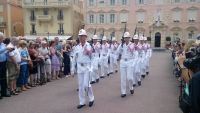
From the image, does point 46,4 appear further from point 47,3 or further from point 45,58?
point 45,58

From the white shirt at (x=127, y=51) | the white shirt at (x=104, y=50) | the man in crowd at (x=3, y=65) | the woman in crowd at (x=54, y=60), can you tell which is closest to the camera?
the man in crowd at (x=3, y=65)

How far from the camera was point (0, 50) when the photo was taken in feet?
22.9

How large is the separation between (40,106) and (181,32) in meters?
40.0

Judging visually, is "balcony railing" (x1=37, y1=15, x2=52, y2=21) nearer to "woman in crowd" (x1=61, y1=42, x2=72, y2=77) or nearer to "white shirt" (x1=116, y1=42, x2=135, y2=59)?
"woman in crowd" (x1=61, y1=42, x2=72, y2=77)

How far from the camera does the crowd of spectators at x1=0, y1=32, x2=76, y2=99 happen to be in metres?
7.46

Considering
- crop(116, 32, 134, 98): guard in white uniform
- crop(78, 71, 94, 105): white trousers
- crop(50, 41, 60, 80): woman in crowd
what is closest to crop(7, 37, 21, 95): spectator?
crop(50, 41, 60, 80): woman in crowd

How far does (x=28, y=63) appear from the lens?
850 cm

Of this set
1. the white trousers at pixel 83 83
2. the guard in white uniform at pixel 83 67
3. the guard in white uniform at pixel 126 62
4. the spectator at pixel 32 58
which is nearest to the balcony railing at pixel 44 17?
the spectator at pixel 32 58

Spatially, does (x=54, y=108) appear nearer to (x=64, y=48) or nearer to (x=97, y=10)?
(x=64, y=48)

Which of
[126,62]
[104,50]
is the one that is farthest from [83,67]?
[104,50]

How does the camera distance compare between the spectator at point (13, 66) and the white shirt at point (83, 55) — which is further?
the spectator at point (13, 66)

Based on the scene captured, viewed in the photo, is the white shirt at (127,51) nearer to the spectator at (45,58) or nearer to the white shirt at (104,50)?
the spectator at (45,58)

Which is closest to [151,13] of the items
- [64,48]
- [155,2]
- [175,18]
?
[155,2]

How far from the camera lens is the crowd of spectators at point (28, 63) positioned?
294 inches
